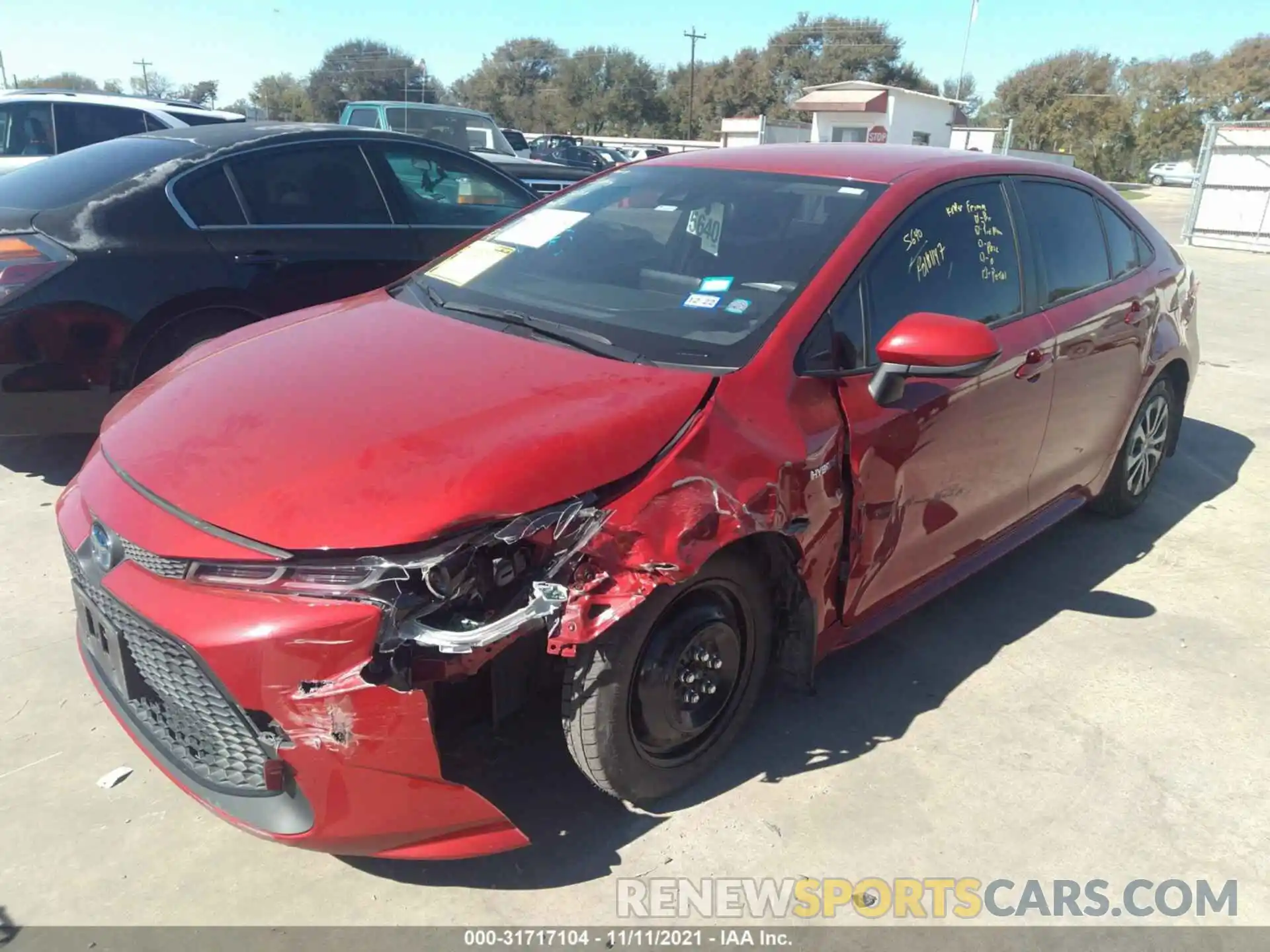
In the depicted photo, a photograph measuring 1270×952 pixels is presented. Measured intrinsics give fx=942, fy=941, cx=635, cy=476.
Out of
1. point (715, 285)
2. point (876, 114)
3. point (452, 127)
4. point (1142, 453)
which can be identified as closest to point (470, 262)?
point (715, 285)

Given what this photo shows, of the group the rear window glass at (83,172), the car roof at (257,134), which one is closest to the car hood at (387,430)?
the rear window glass at (83,172)

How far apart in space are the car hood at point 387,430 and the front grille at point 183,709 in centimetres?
31

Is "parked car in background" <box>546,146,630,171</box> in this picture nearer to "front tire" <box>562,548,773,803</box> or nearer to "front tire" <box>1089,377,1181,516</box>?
"front tire" <box>1089,377,1181,516</box>

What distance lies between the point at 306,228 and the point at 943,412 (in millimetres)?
3457

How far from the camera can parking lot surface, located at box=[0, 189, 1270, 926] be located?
2.28 m

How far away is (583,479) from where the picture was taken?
210 centimetres

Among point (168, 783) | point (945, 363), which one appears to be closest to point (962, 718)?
point (945, 363)

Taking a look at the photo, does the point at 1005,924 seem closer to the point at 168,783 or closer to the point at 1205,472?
the point at 168,783

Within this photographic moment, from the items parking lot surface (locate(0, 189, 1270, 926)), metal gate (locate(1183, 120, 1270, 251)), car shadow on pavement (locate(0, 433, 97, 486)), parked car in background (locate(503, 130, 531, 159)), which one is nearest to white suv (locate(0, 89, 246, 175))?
car shadow on pavement (locate(0, 433, 97, 486))

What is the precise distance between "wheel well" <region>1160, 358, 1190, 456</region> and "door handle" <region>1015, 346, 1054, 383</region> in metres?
1.39

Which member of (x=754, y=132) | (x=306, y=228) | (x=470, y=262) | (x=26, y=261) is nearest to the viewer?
(x=470, y=262)

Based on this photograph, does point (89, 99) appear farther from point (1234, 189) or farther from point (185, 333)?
point (1234, 189)

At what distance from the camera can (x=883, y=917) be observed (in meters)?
2.27

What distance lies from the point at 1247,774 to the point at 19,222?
17.1ft
